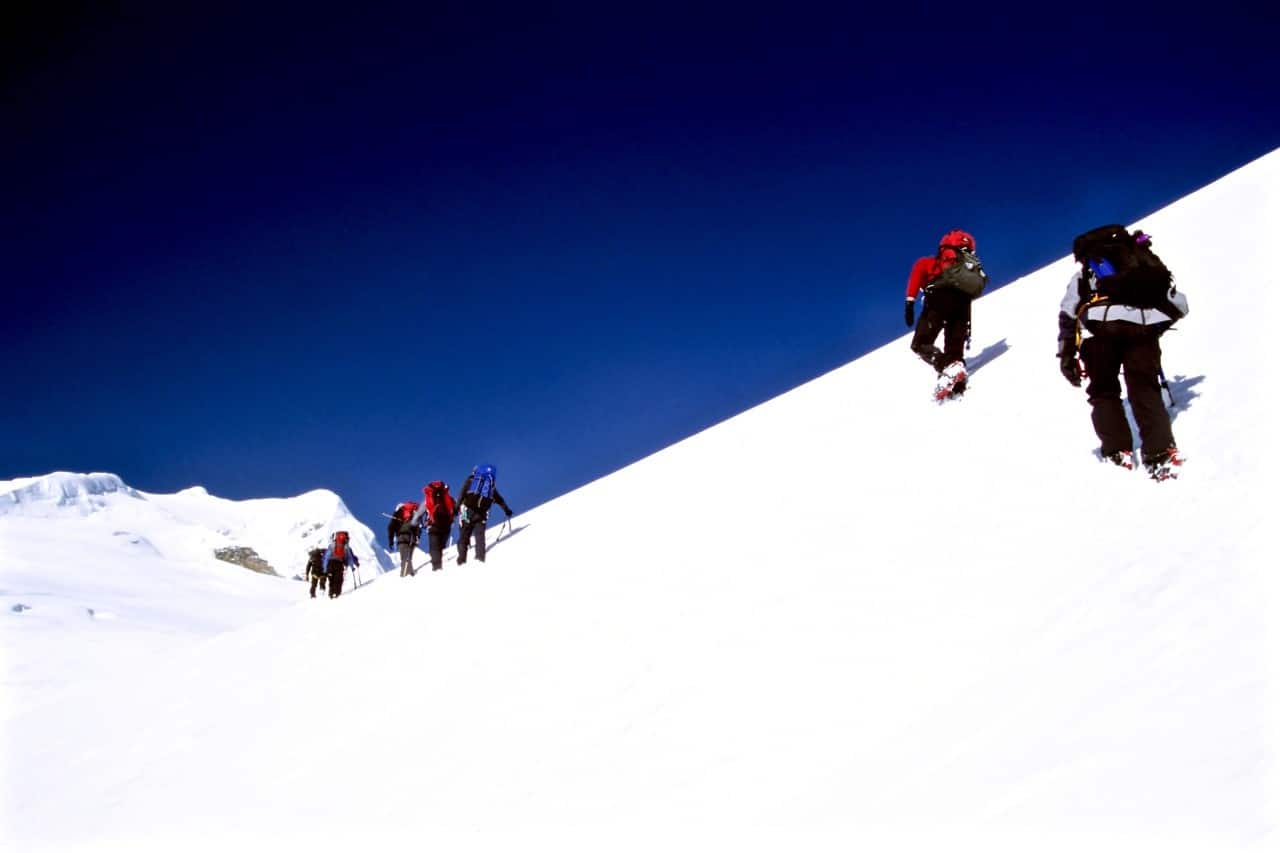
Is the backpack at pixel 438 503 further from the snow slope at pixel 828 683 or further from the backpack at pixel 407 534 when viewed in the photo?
the snow slope at pixel 828 683

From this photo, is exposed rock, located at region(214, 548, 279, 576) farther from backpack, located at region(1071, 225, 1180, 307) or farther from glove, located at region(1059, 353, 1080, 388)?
backpack, located at region(1071, 225, 1180, 307)

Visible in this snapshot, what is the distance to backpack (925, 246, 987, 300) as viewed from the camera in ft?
26.0

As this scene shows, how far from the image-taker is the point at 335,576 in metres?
19.8

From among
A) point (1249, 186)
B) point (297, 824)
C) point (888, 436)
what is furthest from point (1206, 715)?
point (1249, 186)

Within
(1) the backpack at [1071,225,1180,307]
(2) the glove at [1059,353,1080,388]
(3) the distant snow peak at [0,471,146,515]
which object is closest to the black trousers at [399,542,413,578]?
(2) the glove at [1059,353,1080,388]

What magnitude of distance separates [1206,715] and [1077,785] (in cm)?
50

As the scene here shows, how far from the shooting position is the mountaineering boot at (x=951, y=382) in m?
7.96

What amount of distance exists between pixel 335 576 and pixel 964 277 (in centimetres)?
1723

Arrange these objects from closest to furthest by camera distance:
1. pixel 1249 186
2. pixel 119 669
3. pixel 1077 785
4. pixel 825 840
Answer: pixel 1077 785 < pixel 825 840 < pixel 119 669 < pixel 1249 186

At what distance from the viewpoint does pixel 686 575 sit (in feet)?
20.3

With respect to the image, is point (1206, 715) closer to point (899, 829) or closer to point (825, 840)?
point (899, 829)

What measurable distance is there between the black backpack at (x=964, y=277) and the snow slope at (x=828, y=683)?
102 cm

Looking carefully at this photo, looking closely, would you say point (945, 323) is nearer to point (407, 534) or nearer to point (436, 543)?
point (436, 543)

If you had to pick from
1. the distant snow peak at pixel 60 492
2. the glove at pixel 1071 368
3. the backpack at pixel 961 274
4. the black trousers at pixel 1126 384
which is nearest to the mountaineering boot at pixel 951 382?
the backpack at pixel 961 274
